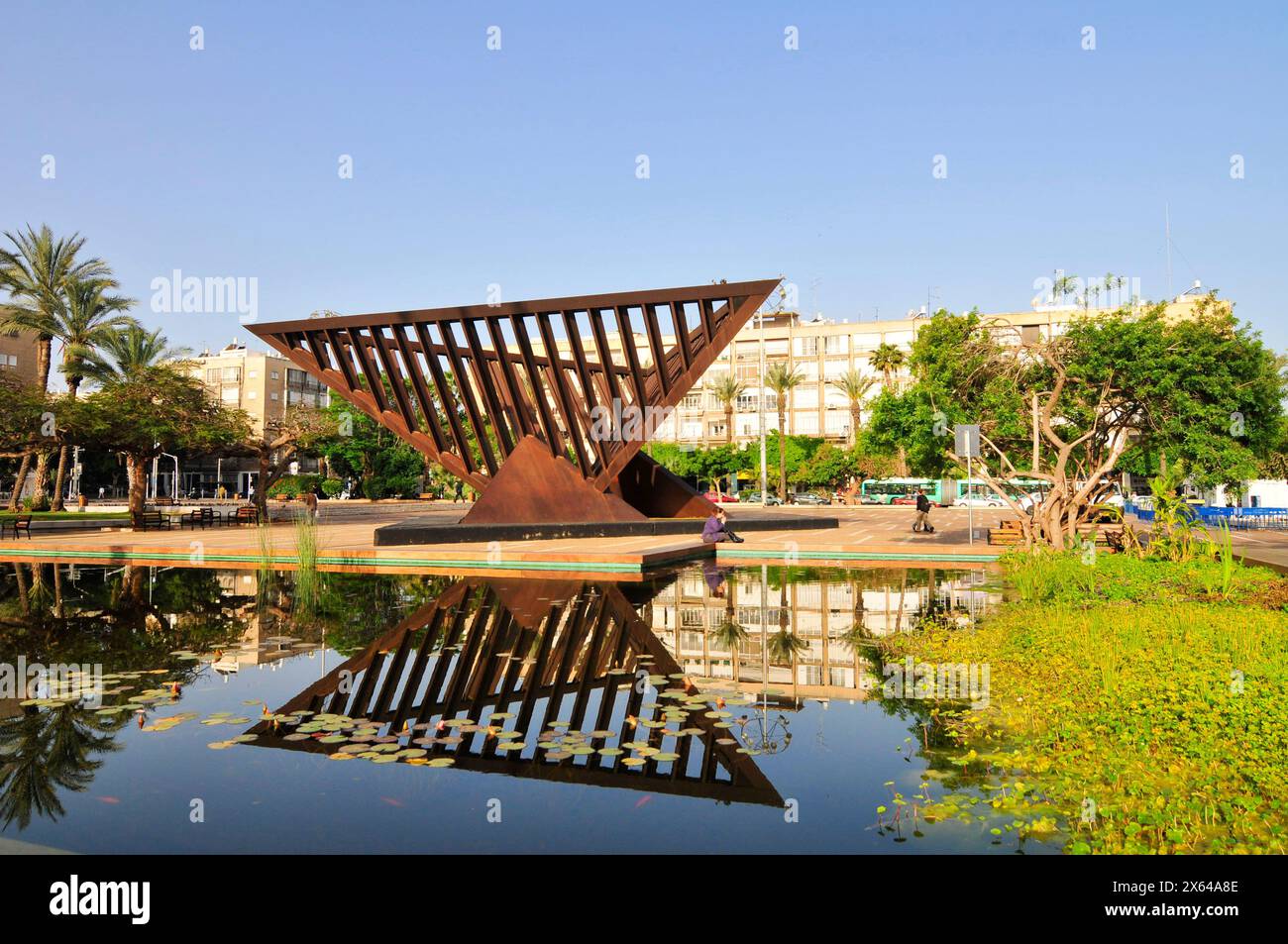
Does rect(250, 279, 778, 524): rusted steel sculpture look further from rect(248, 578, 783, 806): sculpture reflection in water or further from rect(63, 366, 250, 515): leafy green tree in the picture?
rect(248, 578, 783, 806): sculpture reflection in water

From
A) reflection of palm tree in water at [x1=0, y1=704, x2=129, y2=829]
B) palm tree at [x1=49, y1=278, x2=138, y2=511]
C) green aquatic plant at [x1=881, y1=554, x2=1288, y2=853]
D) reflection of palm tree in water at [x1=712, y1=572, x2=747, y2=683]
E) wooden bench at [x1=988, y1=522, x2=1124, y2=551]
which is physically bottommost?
reflection of palm tree in water at [x1=0, y1=704, x2=129, y2=829]

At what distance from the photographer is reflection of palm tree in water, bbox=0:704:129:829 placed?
4616 mm

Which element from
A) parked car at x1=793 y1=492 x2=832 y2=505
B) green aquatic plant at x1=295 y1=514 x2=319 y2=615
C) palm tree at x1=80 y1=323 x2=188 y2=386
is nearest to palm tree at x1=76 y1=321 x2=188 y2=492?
palm tree at x1=80 y1=323 x2=188 y2=386

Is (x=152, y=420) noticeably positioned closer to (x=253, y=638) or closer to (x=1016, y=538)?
(x=253, y=638)

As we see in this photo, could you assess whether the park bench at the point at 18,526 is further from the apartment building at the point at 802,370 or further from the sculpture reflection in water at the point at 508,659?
the apartment building at the point at 802,370

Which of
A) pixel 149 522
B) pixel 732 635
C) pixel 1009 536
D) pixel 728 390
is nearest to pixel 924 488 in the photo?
pixel 728 390

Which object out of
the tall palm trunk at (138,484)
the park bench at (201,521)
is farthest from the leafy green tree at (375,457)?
the tall palm trunk at (138,484)

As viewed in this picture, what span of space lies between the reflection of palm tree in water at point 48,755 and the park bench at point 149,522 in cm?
2416

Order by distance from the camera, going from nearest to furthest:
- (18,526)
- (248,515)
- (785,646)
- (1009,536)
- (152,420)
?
(785,646) → (1009,536) → (18,526) → (152,420) → (248,515)

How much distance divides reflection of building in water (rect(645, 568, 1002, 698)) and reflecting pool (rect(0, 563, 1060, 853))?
59 millimetres

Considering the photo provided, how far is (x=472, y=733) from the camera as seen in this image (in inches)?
229

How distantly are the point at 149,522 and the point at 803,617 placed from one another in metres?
24.8
